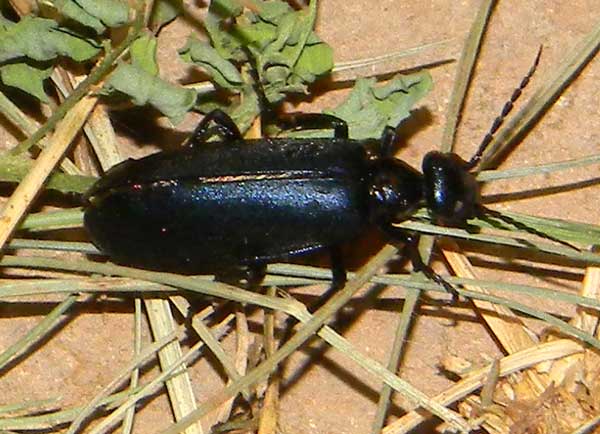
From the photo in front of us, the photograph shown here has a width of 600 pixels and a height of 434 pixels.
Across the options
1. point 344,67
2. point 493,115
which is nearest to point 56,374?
point 344,67

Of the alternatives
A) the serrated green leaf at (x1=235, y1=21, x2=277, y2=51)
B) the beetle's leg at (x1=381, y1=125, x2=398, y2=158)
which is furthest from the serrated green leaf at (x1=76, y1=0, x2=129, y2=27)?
the beetle's leg at (x1=381, y1=125, x2=398, y2=158)

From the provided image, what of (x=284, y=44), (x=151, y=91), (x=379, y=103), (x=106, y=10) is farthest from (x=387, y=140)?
(x=106, y=10)

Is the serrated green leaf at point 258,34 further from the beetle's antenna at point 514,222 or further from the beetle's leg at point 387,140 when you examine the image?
the beetle's antenna at point 514,222

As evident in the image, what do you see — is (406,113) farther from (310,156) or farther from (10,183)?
(10,183)

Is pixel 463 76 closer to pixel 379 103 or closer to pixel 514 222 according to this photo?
pixel 379 103

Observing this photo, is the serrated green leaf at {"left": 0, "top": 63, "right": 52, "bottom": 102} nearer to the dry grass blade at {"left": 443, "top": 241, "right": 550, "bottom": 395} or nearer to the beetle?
the beetle

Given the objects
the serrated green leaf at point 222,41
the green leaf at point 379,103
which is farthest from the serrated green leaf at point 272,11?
the green leaf at point 379,103
